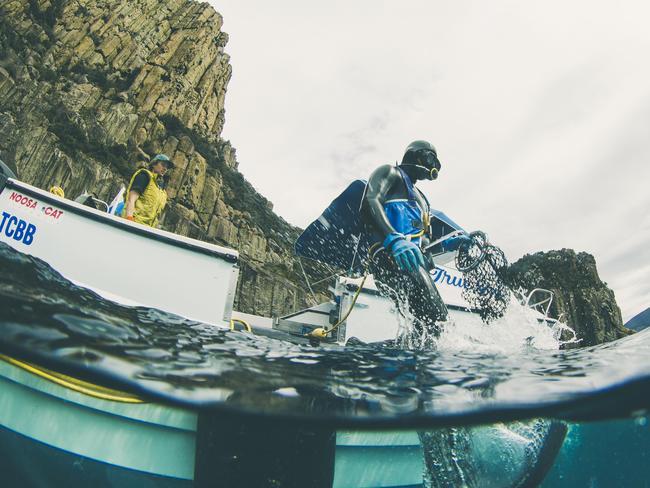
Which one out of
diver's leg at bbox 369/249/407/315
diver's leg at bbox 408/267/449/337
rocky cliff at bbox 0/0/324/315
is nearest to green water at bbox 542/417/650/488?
diver's leg at bbox 408/267/449/337

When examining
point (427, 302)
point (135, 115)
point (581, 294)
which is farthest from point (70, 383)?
point (581, 294)

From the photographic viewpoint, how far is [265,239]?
31219 mm

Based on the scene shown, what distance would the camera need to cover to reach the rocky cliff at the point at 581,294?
106 ft

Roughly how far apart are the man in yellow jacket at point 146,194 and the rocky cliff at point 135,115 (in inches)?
715

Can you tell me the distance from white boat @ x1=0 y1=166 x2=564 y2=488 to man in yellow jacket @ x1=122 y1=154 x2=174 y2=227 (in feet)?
3.81

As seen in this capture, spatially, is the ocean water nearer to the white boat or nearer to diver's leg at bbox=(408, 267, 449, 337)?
the white boat

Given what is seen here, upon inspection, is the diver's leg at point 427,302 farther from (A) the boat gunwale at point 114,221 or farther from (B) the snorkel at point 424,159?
(A) the boat gunwale at point 114,221

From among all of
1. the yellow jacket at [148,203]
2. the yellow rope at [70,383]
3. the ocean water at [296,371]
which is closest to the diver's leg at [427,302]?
the ocean water at [296,371]

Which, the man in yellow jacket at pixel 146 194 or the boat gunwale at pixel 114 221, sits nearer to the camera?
the boat gunwale at pixel 114 221

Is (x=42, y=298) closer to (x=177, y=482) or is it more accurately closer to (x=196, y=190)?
(x=177, y=482)

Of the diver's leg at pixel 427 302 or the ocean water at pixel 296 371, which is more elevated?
the diver's leg at pixel 427 302

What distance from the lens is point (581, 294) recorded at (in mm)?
34688

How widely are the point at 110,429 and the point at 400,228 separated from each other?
255 cm

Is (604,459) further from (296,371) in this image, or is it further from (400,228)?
(296,371)
